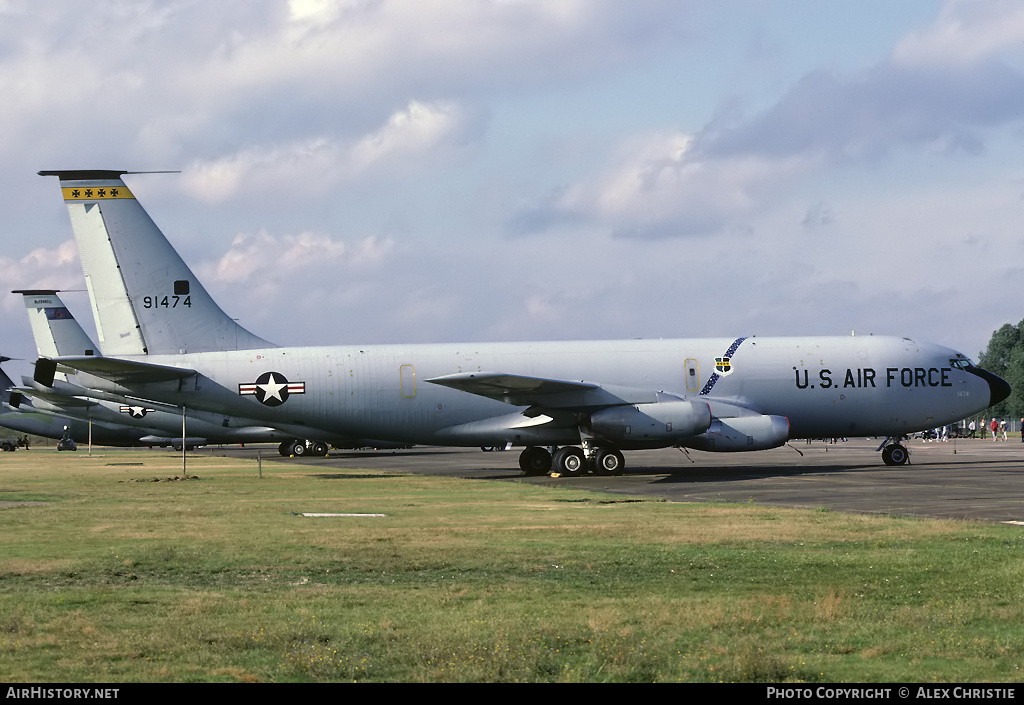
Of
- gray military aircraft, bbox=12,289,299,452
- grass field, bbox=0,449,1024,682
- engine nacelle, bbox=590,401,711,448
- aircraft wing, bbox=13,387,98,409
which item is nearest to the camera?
grass field, bbox=0,449,1024,682

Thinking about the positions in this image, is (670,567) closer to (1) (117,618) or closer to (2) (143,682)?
(1) (117,618)

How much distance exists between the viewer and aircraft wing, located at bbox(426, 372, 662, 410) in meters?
34.3

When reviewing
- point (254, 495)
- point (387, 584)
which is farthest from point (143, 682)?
point (254, 495)

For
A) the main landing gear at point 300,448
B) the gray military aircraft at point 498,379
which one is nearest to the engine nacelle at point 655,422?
the gray military aircraft at point 498,379

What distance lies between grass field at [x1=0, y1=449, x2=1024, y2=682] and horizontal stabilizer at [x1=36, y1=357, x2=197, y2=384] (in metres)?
11.5

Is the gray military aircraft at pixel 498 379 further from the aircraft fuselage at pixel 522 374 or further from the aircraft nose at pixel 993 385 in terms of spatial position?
the aircraft nose at pixel 993 385

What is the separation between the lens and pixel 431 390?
3675cm

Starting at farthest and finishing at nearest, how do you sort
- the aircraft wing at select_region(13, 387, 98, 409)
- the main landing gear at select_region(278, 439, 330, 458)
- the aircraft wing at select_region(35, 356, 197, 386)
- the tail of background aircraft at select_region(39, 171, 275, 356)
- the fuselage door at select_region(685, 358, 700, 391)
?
the aircraft wing at select_region(13, 387, 98, 409) < the main landing gear at select_region(278, 439, 330, 458) < the fuselage door at select_region(685, 358, 700, 391) < the tail of background aircraft at select_region(39, 171, 275, 356) < the aircraft wing at select_region(35, 356, 197, 386)

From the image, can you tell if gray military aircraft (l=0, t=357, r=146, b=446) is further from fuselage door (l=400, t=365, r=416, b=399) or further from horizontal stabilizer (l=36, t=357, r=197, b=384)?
fuselage door (l=400, t=365, r=416, b=399)

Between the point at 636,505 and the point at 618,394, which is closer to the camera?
the point at 636,505

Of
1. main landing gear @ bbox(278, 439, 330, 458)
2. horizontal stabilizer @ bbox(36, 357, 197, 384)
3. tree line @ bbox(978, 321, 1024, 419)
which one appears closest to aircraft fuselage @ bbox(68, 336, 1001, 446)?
horizontal stabilizer @ bbox(36, 357, 197, 384)

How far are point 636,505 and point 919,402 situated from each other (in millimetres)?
18892

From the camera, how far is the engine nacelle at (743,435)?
116 feet

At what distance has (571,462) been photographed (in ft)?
120
